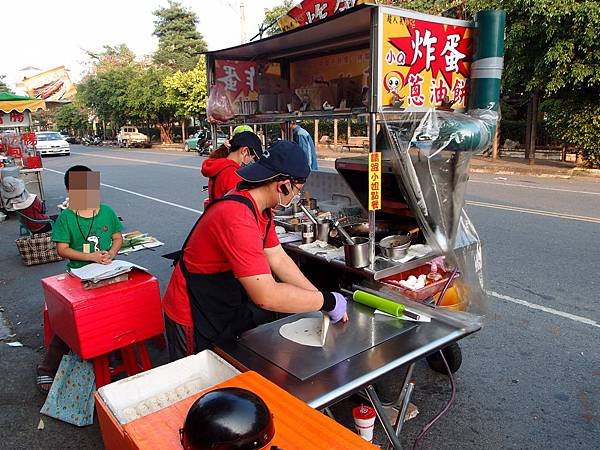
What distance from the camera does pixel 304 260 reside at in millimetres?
3877

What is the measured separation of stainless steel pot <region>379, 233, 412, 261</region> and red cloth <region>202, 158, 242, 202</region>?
1.37 metres

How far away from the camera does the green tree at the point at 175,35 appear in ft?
126

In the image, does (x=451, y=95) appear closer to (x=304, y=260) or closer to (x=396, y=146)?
(x=396, y=146)

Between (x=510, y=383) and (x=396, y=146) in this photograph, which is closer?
(x=396, y=146)

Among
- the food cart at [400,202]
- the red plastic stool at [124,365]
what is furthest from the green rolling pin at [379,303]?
the red plastic stool at [124,365]

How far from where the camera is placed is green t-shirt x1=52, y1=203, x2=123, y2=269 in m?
3.20

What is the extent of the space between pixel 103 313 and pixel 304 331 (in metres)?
1.21

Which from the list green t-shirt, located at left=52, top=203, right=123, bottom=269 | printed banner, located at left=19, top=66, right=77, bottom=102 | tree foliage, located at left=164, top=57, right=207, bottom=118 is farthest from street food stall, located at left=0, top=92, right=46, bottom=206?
tree foliage, located at left=164, top=57, right=207, bottom=118

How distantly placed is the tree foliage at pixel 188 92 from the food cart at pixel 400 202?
24103 millimetres

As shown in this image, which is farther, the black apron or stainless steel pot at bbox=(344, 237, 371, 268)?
stainless steel pot at bbox=(344, 237, 371, 268)

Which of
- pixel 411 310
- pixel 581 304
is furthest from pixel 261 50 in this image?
pixel 581 304

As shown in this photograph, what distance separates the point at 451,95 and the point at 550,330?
7.09 feet

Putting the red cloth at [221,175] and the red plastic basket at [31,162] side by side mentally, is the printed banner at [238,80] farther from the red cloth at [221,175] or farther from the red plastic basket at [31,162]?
the red plastic basket at [31,162]

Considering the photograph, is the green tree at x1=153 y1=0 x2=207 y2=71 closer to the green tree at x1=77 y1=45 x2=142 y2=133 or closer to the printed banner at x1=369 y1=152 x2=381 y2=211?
the green tree at x1=77 y1=45 x2=142 y2=133
